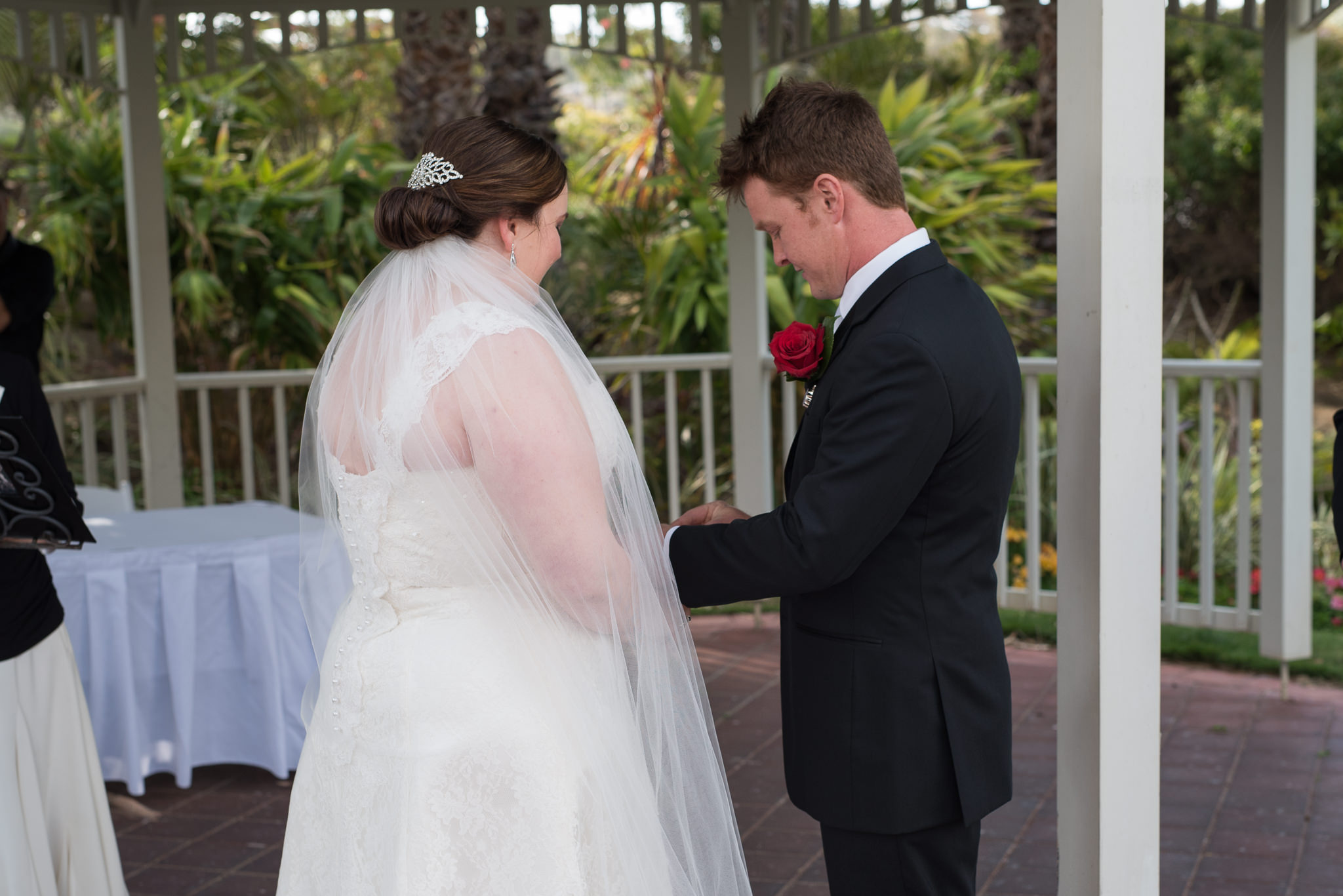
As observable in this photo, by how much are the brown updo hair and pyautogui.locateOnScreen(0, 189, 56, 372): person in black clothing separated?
113 inches

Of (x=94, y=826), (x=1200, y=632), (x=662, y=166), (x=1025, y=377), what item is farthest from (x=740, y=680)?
(x=662, y=166)

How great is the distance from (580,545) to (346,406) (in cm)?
43

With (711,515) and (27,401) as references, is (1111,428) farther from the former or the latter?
(27,401)

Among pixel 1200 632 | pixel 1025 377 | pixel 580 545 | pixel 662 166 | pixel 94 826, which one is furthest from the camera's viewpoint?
pixel 662 166

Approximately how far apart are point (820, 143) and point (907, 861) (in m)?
1.06

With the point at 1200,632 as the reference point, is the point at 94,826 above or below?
above

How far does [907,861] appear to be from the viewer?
1916mm

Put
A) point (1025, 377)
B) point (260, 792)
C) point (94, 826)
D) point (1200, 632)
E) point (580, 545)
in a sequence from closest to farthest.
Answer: point (580, 545) → point (94, 826) → point (260, 792) → point (1025, 377) → point (1200, 632)

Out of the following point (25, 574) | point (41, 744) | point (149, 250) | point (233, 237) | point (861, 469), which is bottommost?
point (41, 744)

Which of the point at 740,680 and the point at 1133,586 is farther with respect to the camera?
the point at 740,680

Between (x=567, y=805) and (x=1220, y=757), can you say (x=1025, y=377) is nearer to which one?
(x=1220, y=757)

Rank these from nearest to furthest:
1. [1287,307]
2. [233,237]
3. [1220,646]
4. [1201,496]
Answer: [1287,307], [1201,496], [1220,646], [233,237]

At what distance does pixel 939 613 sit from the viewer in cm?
187

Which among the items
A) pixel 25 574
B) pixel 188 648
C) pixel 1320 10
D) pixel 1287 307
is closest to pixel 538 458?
pixel 25 574
